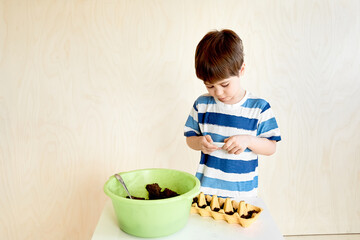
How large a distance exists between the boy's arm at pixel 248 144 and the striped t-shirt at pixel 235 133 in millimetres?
37

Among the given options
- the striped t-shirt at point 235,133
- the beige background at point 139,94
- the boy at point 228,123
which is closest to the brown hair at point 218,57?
the boy at point 228,123

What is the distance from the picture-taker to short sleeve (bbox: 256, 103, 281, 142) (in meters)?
1.07

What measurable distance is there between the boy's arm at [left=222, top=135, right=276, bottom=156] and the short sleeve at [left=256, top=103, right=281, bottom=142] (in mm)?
21

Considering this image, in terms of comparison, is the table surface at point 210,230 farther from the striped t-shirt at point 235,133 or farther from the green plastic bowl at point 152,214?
the striped t-shirt at point 235,133

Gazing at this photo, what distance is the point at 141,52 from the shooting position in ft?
5.20

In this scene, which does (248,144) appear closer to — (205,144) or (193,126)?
(205,144)

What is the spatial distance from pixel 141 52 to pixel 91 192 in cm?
73

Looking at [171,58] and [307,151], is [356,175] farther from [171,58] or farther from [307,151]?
[171,58]

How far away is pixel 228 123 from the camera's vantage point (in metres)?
1.10

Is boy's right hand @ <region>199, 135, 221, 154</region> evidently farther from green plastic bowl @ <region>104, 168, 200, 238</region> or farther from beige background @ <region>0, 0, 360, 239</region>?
beige background @ <region>0, 0, 360, 239</region>

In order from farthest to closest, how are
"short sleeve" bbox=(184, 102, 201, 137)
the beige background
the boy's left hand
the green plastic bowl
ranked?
1. the beige background
2. "short sleeve" bbox=(184, 102, 201, 137)
3. the boy's left hand
4. the green plastic bowl

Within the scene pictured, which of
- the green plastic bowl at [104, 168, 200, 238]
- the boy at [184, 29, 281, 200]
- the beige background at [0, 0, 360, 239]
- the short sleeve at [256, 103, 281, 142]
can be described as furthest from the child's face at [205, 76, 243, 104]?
the beige background at [0, 0, 360, 239]

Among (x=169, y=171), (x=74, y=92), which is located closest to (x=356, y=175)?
(x=169, y=171)

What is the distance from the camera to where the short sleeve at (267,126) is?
3.52 feet
